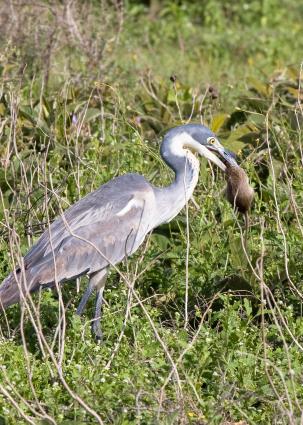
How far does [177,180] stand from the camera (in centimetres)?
585

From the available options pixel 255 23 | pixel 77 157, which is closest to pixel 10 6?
pixel 77 157

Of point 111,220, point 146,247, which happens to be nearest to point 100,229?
point 111,220

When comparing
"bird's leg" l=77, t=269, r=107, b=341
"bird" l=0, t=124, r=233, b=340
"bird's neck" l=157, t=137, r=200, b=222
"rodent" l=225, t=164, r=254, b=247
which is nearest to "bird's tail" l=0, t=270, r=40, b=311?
"bird" l=0, t=124, r=233, b=340

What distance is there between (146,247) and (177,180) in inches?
16.4

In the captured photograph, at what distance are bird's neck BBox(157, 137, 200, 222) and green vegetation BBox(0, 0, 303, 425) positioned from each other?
19 centimetres

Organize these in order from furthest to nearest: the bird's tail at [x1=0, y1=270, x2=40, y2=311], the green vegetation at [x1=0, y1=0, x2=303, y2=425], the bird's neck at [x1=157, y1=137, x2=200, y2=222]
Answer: the bird's neck at [x1=157, y1=137, x2=200, y2=222] → the bird's tail at [x1=0, y1=270, x2=40, y2=311] → the green vegetation at [x1=0, y1=0, x2=303, y2=425]

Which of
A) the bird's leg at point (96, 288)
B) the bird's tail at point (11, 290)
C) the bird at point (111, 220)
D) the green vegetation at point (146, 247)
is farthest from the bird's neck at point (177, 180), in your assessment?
the bird's tail at point (11, 290)

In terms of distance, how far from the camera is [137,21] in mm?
12523

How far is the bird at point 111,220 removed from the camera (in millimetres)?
5410

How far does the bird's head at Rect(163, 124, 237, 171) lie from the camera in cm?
584

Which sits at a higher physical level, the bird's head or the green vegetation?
the bird's head

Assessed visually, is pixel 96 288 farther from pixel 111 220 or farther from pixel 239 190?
pixel 239 190

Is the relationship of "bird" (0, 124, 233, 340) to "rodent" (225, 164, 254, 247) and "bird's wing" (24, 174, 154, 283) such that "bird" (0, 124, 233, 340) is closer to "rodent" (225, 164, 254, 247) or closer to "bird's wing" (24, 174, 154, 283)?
"bird's wing" (24, 174, 154, 283)

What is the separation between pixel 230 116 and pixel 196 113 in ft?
0.80
